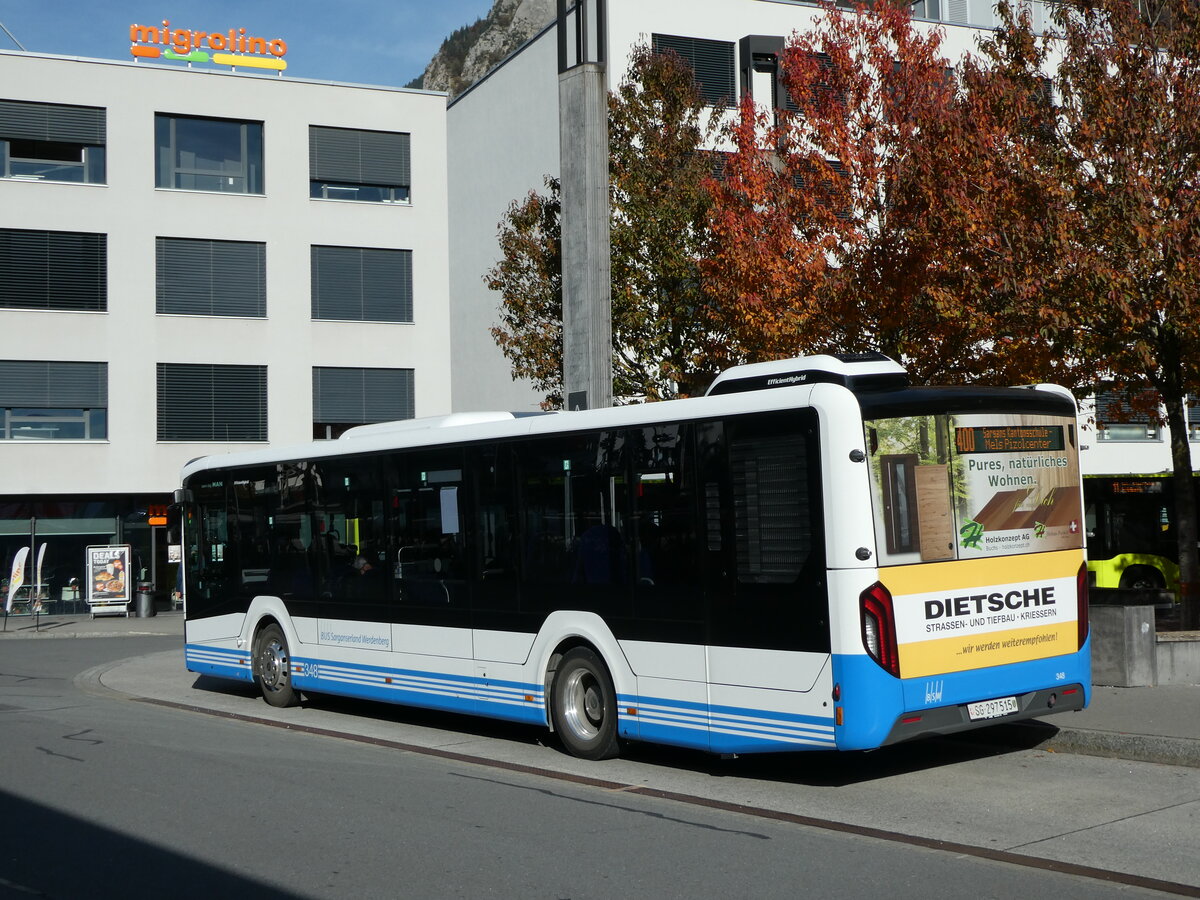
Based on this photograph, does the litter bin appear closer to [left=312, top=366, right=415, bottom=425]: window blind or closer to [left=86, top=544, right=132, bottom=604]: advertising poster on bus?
[left=86, top=544, right=132, bottom=604]: advertising poster on bus

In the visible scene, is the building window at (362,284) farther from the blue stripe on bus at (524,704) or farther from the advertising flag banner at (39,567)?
the blue stripe on bus at (524,704)

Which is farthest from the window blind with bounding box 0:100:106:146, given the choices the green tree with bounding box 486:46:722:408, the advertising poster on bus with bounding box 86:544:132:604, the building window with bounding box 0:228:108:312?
the green tree with bounding box 486:46:722:408

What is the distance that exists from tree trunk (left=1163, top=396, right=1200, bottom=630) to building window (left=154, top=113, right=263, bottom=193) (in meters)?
26.8

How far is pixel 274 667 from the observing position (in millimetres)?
14711

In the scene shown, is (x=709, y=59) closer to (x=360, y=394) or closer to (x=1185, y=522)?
(x=360, y=394)

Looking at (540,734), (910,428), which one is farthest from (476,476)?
(910,428)

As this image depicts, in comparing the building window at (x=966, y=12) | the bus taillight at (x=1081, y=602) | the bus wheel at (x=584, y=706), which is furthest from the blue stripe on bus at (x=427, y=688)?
the building window at (x=966, y=12)

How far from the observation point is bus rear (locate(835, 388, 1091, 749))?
848 centimetres

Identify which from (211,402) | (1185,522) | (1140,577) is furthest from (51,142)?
(1185,522)

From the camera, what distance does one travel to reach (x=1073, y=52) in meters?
14.8

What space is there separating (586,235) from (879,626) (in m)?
8.61

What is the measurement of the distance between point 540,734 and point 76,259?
26.5 m

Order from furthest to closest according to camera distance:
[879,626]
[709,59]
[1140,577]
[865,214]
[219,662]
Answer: [709,59], [1140,577], [865,214], [219,662], [879,626]

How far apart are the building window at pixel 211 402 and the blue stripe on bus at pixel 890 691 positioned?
28960mm
